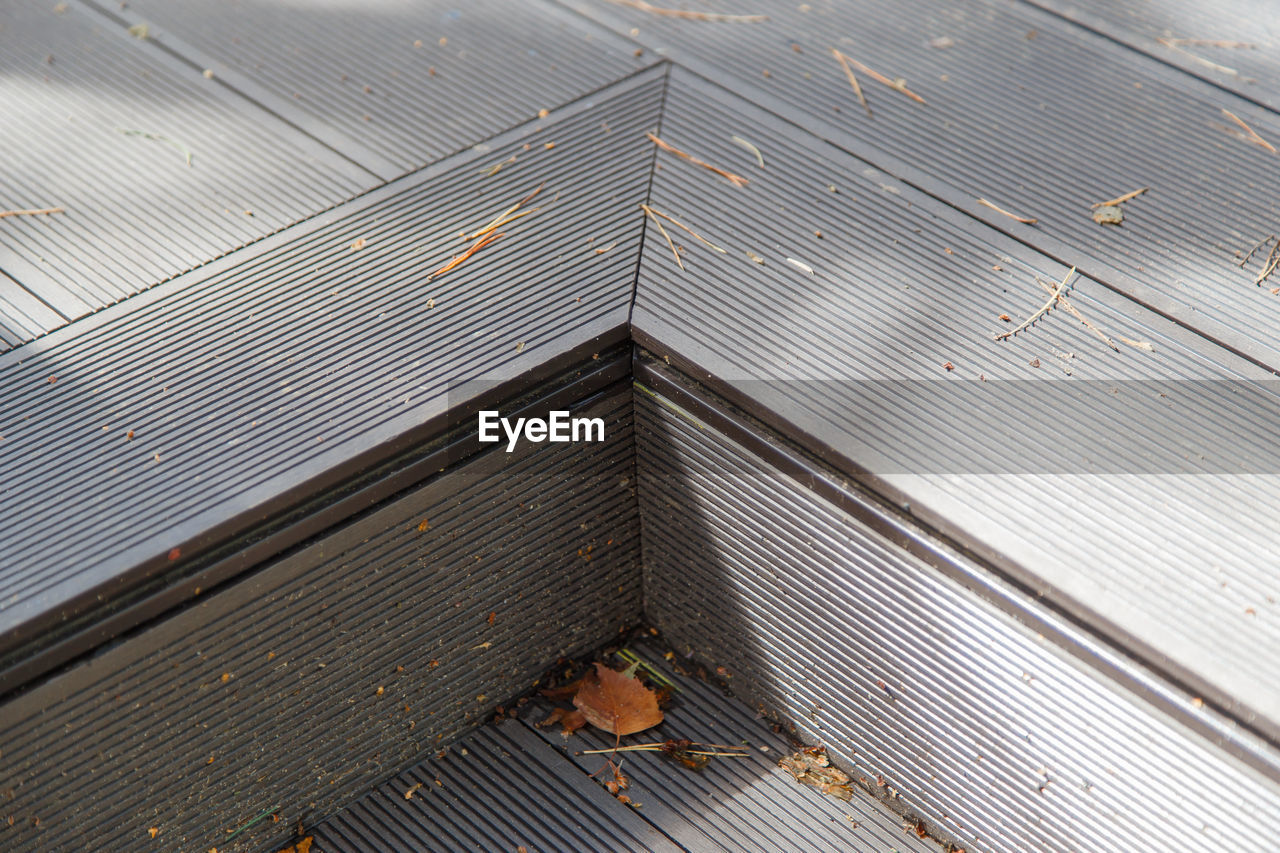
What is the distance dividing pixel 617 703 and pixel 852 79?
132cm

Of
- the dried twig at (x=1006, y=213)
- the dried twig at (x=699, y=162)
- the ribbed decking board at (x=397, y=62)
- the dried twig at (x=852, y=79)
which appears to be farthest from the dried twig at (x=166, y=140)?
the dried twig at (x=1006, y=213)

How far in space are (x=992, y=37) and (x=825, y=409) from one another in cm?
125

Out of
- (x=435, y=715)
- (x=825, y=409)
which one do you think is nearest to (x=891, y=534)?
(x=825, y=409)

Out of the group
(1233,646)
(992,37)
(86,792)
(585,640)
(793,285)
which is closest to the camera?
(1233,646)

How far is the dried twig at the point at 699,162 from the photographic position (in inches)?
82.1

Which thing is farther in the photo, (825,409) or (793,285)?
(793,285)

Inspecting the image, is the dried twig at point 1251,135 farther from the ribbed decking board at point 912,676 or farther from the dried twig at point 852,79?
the ribbed decking board at point 912,676

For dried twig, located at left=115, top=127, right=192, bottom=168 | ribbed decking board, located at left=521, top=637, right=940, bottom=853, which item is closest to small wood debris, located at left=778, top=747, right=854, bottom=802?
ribbed decking board, located at left=521, top=637, right=940, bottom=853

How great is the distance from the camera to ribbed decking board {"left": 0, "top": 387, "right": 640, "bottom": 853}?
5.03 feet

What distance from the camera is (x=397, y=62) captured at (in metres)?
2.43

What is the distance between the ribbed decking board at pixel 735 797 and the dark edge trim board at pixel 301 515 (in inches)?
18.7

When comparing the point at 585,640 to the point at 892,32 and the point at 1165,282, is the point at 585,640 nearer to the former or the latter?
the point at 1165,282

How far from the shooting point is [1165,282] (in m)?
1.91

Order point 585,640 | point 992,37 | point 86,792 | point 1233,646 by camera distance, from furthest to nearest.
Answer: point 992,37, point 585,640, point 86,792, point 1233,646
